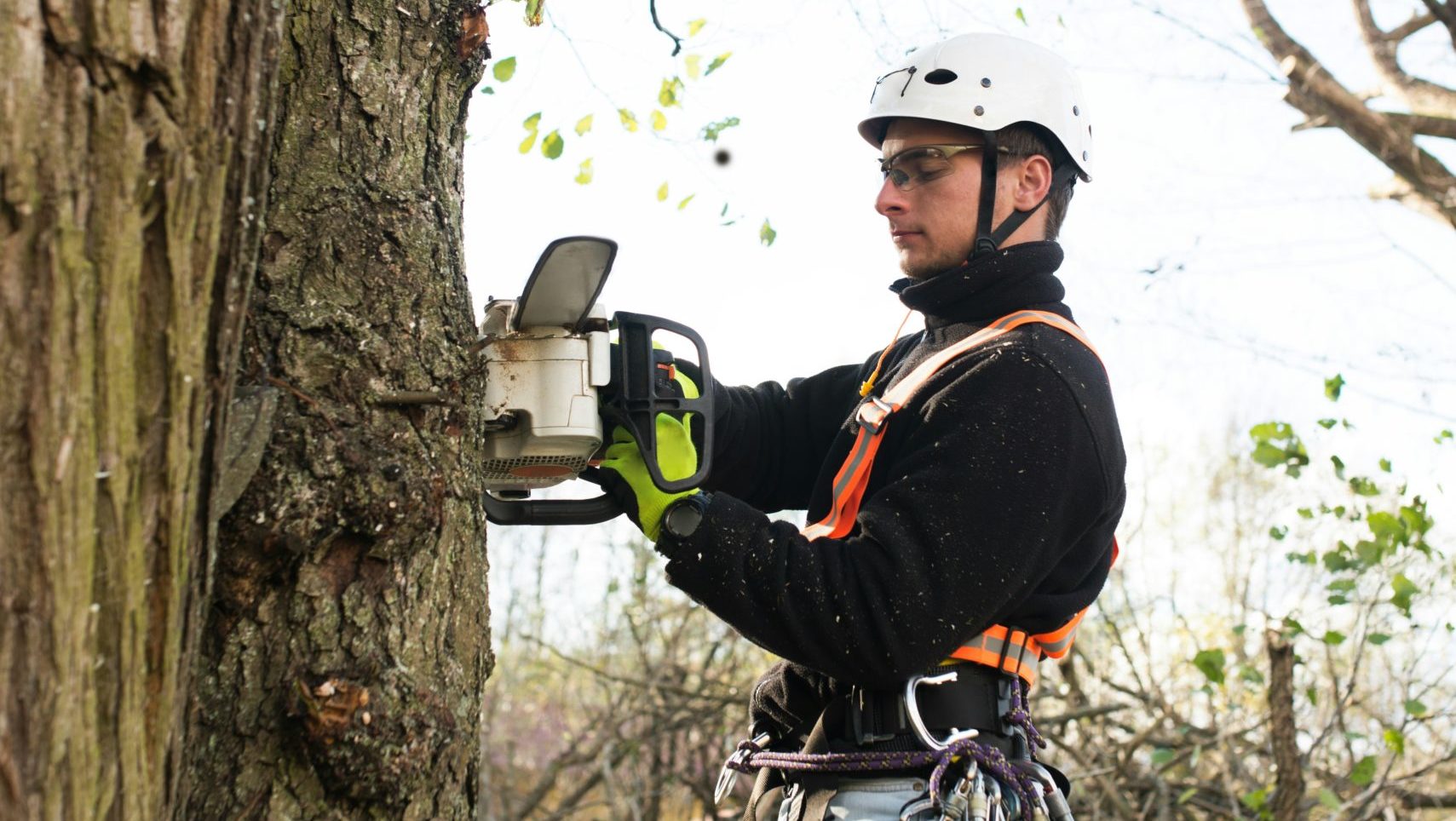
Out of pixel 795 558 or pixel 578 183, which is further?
pixel 578 183

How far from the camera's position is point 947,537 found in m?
2.38

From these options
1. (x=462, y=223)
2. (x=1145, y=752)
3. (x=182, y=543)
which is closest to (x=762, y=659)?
(x=1145, y=752)

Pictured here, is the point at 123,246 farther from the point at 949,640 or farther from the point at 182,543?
the point at 949,640

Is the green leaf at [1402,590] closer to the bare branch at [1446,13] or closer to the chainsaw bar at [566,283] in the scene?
the bare branch at [1446,13]

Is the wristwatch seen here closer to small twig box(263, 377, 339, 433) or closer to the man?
the man

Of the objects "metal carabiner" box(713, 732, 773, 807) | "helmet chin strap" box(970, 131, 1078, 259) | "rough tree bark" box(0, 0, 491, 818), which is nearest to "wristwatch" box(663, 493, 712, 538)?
"rough tree bark" box(0, 0, 491, 818)

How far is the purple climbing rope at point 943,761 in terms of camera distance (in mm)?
2475

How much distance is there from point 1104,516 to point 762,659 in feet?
18.7

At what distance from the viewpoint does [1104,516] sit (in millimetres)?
2670

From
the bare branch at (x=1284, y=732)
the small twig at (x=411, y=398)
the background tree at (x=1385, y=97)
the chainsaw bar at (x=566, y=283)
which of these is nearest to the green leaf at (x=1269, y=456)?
the bare branch at (x=1284, y=732)

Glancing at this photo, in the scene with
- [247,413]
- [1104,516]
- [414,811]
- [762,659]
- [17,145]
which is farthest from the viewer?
[762,659]

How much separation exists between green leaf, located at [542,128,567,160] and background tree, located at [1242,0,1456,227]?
17.0ft

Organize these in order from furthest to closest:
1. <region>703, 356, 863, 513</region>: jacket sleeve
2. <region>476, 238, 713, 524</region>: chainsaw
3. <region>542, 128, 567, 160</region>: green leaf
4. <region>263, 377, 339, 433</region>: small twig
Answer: <region>542, 128, 567, 160</region>: green leaf < <region>703, 356, 863, 513</region>: jacket sleeve < <region>476, 238, 713, 524</region>: chainsaw < <region>263, 377, 339, 433</region>: small twig

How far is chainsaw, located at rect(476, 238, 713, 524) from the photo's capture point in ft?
7.64
